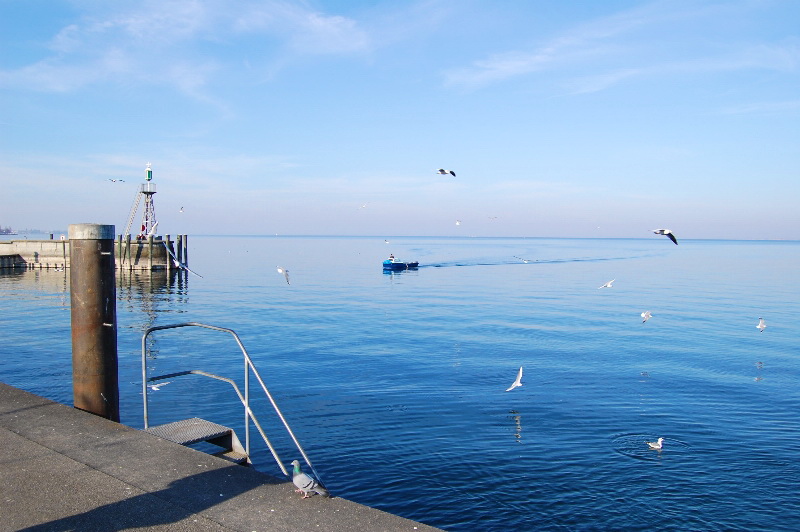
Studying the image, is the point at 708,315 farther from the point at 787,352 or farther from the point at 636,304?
the point at 787,352

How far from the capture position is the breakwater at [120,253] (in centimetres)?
6538

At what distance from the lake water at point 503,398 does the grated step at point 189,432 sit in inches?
149

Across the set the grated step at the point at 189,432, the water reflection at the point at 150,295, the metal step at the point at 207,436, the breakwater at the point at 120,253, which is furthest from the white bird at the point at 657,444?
the breakwater at the point at 120,253

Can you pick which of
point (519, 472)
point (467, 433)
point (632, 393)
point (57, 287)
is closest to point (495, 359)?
point (632, 393)

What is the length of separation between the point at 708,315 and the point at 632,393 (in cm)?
2179

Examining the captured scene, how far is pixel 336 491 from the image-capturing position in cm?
1072

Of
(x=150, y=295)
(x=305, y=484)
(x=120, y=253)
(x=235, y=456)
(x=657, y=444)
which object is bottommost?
(x=657, y=444)

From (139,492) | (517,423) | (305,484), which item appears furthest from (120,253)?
(305,484)

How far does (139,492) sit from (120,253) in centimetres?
6651

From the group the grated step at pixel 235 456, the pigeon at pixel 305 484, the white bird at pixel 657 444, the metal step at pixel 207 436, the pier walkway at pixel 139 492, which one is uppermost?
the pigeon at pixel 305 484

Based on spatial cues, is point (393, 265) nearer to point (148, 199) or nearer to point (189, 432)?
point (148, 199)

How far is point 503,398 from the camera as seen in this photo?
56.7 feet

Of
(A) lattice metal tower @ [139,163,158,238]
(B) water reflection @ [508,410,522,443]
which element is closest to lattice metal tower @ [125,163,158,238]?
(A) lattice metal tower @ [139,163,158,238]

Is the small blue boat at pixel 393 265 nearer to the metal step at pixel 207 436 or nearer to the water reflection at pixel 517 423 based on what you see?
the water reflection at pixel 517 423
